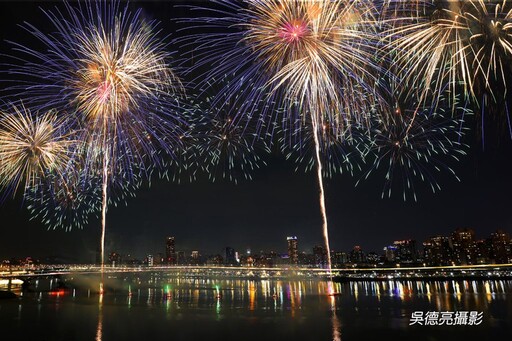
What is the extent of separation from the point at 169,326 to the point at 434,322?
16.1m

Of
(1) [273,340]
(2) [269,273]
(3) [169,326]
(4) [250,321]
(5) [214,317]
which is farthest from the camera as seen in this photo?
(2) [269,273]

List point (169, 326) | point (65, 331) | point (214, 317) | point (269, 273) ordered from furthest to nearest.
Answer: point (269, 273) < point (214, 317) < point (169, 326) < point (65, 331)

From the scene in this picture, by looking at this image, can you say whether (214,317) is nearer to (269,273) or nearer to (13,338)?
(13,338)

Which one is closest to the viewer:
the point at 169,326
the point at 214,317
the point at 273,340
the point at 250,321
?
the point at 273,340

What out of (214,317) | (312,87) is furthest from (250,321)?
(312,87)

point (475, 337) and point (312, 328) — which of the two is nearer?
point (475, 337)

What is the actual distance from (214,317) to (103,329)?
7.93 metres

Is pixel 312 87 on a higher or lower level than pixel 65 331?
higher

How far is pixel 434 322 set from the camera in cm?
2433

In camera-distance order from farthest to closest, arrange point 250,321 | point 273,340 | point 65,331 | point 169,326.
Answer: point 250,321 < point 169,326 < point 65,331 < point 273,340

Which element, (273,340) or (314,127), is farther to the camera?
(314,127)

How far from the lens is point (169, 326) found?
24.0 metres

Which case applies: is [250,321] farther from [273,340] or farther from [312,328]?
[273,340]

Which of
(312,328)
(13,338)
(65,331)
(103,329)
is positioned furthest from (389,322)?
(13,338)
